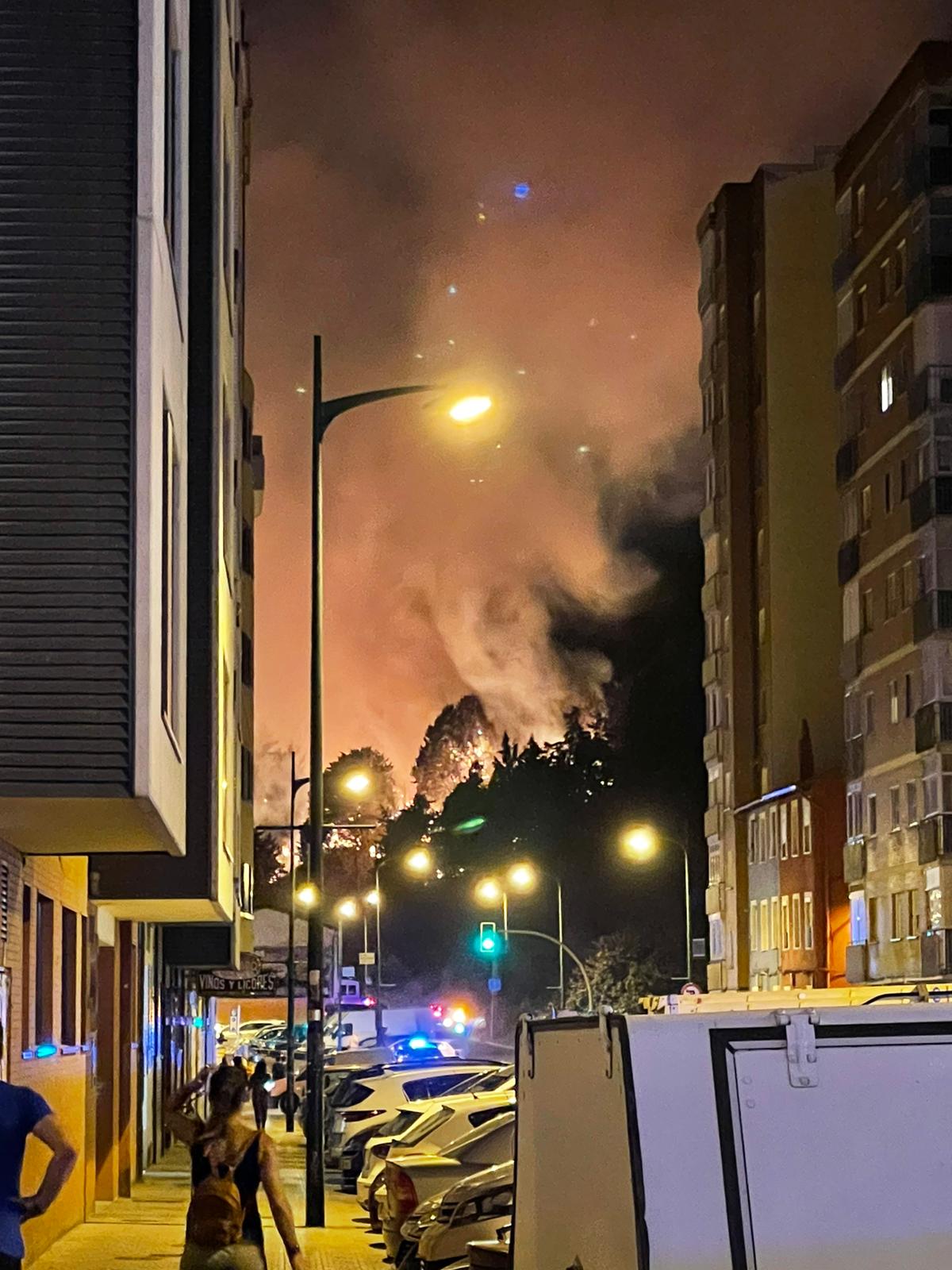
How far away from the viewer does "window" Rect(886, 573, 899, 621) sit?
64.0 metres

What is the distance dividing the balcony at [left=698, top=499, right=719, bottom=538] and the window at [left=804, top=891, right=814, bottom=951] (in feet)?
53.7

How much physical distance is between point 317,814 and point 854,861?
40254mm

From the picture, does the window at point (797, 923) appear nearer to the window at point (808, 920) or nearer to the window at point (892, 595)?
the window at point (808, 920)

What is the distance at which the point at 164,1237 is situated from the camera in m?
24.8

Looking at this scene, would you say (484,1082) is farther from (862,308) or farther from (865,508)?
(862,308)

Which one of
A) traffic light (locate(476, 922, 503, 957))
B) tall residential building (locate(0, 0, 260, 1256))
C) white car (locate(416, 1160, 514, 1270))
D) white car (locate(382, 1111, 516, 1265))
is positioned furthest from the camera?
traffic light (locate(476, 922, 503, 957))

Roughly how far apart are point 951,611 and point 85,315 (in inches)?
1907

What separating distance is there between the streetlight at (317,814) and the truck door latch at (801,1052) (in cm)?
2022

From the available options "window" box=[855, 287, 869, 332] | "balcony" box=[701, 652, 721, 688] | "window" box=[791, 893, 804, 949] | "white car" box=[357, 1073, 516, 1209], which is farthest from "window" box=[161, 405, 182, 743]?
"balcony" box=[701, 652, 721, 688]

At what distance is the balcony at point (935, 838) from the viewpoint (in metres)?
58.8

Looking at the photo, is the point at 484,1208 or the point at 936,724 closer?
the point at 484,1208

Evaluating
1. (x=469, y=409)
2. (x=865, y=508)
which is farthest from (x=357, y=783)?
(x=865, y=508)

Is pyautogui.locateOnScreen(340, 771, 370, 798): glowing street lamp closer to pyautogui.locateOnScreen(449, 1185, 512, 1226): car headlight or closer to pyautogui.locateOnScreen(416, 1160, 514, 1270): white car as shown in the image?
pyautogui.locateOnScreen(416, 1160, 514, 1270): white car

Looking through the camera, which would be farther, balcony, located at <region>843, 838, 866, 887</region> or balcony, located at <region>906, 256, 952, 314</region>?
balcony, located at <region>843, 838, 866, 887</region>
